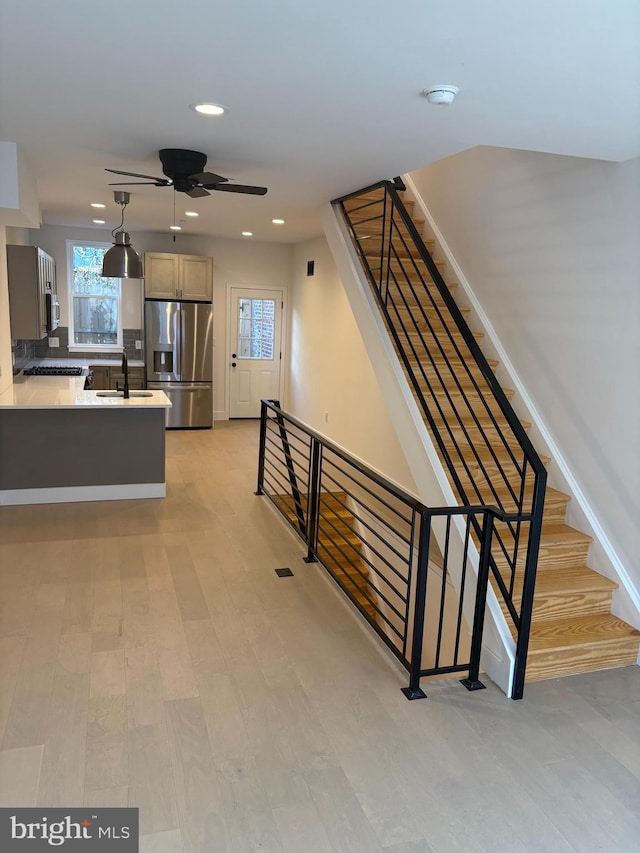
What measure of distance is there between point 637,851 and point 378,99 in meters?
3.00

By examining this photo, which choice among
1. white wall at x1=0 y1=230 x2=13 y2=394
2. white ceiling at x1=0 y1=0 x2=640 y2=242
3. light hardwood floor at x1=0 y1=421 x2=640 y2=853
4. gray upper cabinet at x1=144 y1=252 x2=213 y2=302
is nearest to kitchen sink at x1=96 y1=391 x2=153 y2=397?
white wall at x1=0 y1=230 x2=13 y2=394

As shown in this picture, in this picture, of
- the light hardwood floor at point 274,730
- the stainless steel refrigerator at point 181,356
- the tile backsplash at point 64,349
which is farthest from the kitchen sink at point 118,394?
the stainless steel refrigerator at point 181,356

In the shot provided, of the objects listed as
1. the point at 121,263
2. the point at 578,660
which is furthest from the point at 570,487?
the point at 121,263

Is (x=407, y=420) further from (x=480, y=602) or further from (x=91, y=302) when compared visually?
(x=91, y=302)

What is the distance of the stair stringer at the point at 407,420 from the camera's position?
2922mm

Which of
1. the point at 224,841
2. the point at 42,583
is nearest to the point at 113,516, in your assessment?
the point at 42,583

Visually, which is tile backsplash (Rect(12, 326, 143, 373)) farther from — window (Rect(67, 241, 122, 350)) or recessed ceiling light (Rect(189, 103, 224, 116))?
recessed ceiling light (Rect(189, 103, 224, 116))

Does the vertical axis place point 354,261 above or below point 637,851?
above

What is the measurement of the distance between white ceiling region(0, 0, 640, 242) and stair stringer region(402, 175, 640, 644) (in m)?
1.31

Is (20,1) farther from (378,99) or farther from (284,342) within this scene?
(284,342)

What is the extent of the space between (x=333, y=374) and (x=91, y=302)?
147 inches

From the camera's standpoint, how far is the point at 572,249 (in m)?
3.65

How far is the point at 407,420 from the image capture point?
384 centimetres

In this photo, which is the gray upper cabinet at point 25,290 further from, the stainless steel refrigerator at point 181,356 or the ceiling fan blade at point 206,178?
the ceiling fan blade at point 206,178
